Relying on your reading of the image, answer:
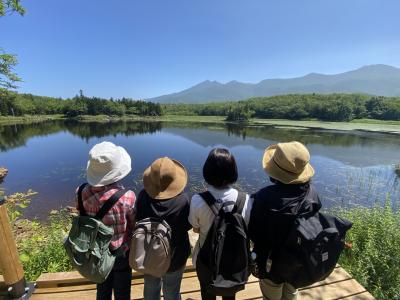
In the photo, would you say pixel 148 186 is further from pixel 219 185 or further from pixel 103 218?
pixel 219 185

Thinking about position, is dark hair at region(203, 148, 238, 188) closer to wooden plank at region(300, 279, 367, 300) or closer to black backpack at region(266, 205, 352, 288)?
black backpack at region(266, 205, 352, 288)

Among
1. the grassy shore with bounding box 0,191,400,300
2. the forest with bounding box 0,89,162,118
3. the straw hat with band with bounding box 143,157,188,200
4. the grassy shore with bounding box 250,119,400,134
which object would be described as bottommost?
the grassy shore with bounding box 250,119,400,134

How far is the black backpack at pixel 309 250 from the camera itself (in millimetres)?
1562

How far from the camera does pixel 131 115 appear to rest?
75.5m

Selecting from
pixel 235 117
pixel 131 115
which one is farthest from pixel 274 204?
pixel 131 115

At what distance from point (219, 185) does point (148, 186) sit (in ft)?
1.65

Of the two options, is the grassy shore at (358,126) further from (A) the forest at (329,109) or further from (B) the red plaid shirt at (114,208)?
(B) the red plaid shirt at (114,208)

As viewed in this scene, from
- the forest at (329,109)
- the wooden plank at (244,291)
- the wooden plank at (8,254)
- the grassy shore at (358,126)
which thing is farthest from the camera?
the forest at (329,109)

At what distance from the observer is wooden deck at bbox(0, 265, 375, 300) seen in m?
2.34

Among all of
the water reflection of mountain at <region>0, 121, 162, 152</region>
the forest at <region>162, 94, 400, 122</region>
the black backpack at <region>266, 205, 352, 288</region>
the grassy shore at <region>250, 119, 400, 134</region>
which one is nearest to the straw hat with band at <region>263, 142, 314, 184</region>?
the black backpack at <region>266, 205, 352, 288</region>

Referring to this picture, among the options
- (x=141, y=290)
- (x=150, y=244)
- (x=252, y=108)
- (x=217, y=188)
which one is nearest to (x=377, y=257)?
(x=217, y=188)

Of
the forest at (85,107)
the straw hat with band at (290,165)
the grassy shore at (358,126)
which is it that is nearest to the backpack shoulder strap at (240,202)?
the straw hat with band at (290,165)

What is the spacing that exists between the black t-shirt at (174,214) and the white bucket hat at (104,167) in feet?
0.80

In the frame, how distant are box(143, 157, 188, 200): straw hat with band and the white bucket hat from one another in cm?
23
